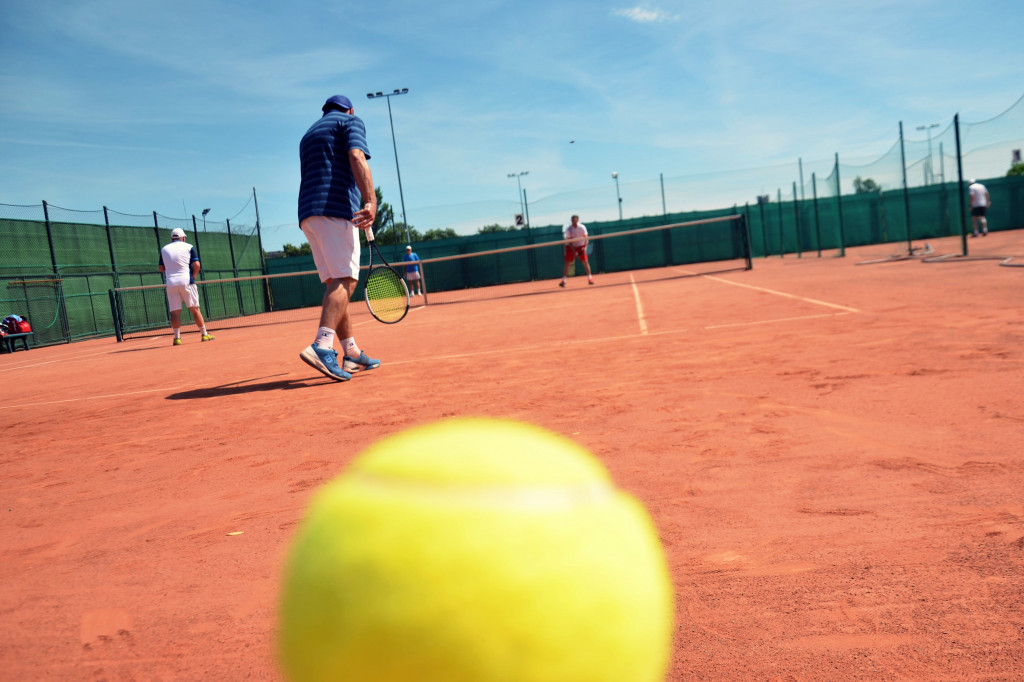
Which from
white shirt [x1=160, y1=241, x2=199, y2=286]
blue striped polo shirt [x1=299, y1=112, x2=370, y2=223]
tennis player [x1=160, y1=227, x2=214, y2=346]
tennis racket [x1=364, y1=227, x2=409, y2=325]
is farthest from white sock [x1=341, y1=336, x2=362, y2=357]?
white shirt [x1=160, y1=241, x2=199, y2=286]

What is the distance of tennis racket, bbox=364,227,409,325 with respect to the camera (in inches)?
292

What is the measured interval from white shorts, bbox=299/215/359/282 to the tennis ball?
4342 millimetres

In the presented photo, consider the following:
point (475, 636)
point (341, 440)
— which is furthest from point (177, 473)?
point (475, 636)

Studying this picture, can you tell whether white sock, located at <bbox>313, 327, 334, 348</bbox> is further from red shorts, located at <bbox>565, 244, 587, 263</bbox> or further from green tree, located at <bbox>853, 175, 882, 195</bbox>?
green tree, located at <bbox>853, 175, 882, 195</bbox>

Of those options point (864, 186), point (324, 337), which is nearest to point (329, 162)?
point (324, 337)

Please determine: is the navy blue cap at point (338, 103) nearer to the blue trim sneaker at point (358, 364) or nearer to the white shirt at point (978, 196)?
the blue trim sneaker at point (358, 364)

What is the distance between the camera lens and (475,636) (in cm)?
96

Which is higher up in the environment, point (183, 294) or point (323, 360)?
point (183, 294)

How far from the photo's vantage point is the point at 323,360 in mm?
5273

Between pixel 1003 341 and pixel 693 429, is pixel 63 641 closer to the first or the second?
pixel 693 429

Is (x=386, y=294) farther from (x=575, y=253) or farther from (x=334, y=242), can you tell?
(x=575, y=253)

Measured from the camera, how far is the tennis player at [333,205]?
523 cm

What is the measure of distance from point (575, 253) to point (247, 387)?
1334 centimetres

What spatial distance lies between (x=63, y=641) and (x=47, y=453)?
2.71m
